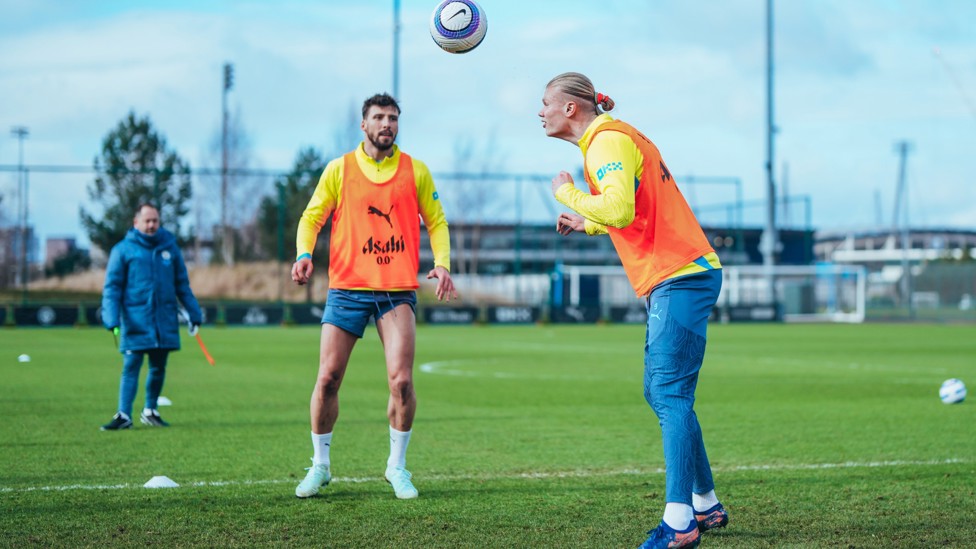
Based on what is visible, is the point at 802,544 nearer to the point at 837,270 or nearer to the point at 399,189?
the point at 399,189

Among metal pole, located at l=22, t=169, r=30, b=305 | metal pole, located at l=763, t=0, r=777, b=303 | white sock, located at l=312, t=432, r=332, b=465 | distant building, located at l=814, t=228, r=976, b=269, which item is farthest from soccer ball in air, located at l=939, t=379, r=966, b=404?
distant building, located at l=814, t=228, r=976, b=269

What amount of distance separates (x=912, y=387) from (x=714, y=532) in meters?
9.46

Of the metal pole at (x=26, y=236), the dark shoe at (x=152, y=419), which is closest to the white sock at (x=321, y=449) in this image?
the dark shoe at (x=152, y=419)

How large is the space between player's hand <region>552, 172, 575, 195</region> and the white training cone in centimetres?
301

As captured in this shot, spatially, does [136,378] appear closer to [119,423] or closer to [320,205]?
[119,423]

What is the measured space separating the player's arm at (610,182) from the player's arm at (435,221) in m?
1.80

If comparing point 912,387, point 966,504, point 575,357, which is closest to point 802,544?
point 966,504

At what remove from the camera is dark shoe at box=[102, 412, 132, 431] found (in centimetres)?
941

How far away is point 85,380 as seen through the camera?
14477 millimetres

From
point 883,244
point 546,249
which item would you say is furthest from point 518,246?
point 883,244

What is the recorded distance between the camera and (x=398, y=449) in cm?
659

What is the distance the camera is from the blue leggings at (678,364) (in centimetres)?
486

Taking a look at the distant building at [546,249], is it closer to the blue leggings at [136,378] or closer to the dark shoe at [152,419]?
the blue leggings at [136,378]

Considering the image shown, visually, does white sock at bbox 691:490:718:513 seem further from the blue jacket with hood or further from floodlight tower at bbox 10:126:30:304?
floodlight tower at bbox 10:126:30:304
